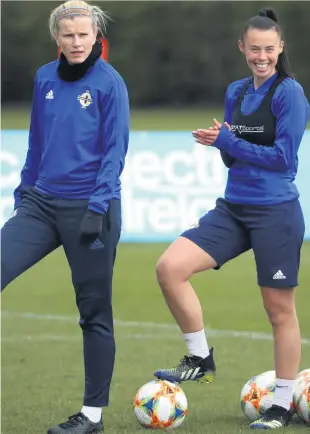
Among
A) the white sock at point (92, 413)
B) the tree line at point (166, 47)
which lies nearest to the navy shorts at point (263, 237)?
the white sock at point (92, 413)

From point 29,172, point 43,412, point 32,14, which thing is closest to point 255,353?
point 43,412

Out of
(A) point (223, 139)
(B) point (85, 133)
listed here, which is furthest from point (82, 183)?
(A) point (223, 139)

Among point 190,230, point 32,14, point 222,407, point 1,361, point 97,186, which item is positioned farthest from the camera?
point 32,14

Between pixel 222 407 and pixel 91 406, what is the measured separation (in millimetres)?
1228

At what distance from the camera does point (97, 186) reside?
21.3ft

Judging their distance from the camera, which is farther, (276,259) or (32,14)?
(32,14)

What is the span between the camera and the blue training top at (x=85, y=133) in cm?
651

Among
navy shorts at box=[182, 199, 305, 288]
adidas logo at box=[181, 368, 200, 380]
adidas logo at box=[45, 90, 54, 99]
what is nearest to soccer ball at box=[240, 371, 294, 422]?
adidas logo at box=[181, 368, 200, 380]

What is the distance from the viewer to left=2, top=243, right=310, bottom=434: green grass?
7535mm

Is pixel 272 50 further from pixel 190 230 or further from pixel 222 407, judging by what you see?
pixel 222 407

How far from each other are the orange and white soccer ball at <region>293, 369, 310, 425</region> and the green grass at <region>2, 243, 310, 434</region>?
107mm

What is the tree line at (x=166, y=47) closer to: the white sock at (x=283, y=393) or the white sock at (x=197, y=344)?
the white sock at (x=197, y=344)

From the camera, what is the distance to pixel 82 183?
21.7ft

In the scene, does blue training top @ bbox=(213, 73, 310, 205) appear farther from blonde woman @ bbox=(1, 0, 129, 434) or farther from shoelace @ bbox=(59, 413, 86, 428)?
shoelace @ bbox=(59, 413, 86, 428)
